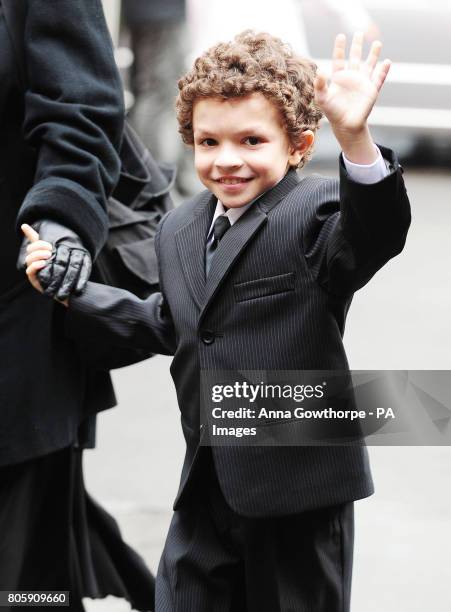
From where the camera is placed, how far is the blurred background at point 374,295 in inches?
171

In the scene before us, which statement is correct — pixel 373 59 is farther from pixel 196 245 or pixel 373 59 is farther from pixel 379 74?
pixel 196 245

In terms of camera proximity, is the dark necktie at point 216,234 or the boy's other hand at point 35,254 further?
the boy's other hand at point 35,254

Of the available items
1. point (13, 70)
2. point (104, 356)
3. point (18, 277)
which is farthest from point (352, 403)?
point (13, 70)

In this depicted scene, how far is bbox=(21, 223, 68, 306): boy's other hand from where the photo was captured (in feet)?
8.73

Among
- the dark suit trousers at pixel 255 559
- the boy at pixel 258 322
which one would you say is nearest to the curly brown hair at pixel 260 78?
the boy at pixel 258 322

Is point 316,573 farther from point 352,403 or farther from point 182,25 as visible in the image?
point 182,25

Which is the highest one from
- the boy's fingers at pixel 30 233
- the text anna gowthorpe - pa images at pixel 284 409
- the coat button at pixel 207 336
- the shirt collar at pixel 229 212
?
the boy's fingers at pixel 30 233

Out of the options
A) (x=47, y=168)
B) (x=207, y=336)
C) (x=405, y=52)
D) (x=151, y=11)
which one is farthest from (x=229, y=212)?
(x=405, y=52)

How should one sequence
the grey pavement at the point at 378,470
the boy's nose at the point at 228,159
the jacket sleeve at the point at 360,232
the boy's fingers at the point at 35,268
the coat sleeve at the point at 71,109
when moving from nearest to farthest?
the jacket sleeve at the point at 360,232 < the boy's nose at the point at 228,159 < the boy's fingers at the point at 35,268 < the coat sleeve at the point at 71,109 < the grey pavement at the point at 378,470

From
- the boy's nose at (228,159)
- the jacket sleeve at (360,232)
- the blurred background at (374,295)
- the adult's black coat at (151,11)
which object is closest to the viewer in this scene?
the jacket sleeve at (360,232)

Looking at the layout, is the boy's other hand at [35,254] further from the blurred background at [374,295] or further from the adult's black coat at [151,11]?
the adult's black coat at [151,11]

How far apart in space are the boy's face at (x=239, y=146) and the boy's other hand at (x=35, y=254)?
40 cm

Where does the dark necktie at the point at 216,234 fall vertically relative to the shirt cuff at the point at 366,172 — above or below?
above

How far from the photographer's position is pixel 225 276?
8.11ft
